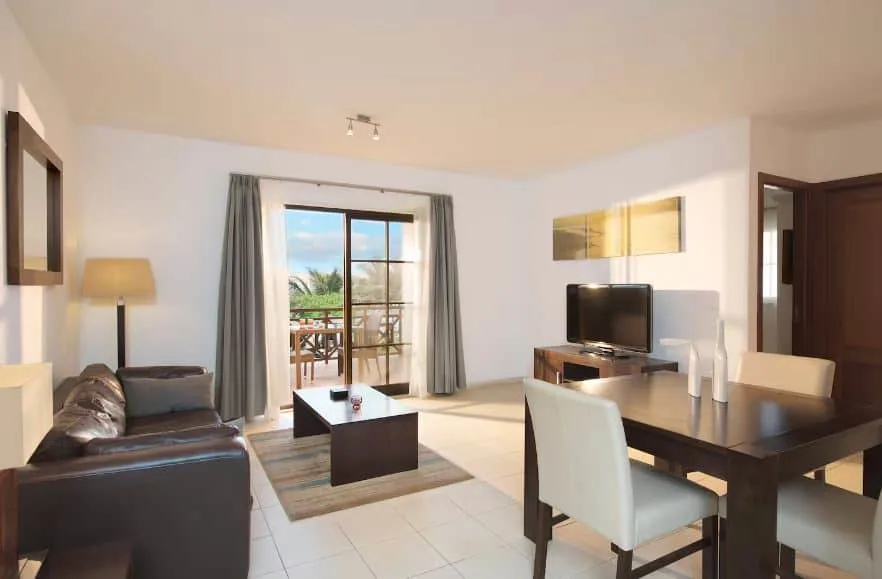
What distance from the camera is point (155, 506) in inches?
71.7

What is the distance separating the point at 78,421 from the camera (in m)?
2.14

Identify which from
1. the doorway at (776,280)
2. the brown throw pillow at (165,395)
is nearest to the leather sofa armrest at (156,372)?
the brown throw pillow at (165,395)

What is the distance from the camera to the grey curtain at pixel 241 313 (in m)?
4.41

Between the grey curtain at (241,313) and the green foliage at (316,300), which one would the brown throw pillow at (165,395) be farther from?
the green foliage at (316,300)

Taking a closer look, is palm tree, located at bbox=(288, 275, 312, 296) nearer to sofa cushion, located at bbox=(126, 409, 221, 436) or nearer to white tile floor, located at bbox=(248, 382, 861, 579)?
sofa cushion, located at bbox=(126, 409, 221, 436)

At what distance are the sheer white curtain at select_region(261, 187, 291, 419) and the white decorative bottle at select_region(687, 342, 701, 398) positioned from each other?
3.65 meters

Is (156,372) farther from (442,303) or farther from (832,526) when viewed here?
(832,526)

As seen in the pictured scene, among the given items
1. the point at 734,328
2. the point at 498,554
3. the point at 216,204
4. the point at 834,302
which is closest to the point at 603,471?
the point at 498,554

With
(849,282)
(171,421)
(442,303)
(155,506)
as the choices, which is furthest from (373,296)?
(849,282)

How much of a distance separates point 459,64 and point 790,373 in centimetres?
249

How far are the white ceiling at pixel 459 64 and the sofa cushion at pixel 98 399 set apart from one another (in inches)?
74.8

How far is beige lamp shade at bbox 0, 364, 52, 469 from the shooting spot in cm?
112

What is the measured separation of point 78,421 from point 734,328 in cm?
432

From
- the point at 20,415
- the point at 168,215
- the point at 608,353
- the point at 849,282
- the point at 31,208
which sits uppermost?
the point at 168,215
